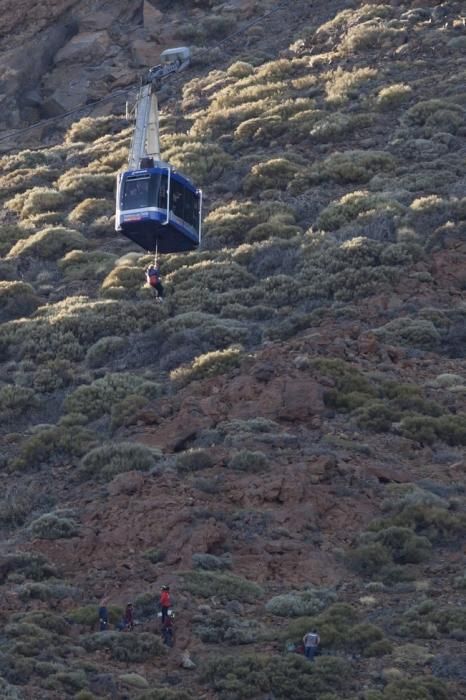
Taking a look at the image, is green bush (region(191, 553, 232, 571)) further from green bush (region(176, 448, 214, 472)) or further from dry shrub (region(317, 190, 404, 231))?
dry shrub (region(317, 190, 404, 231))

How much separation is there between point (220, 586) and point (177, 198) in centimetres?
1217

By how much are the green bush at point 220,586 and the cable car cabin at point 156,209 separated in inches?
432

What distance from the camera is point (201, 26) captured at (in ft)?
234

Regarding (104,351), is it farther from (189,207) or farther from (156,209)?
(156,209)

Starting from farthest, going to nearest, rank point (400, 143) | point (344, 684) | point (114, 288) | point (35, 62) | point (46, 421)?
point (35, 62) → point (400, 143) → point (114, 288) → point (46, 421) → point (344, 684)

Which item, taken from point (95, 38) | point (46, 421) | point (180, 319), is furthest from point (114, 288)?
point (95, 38)

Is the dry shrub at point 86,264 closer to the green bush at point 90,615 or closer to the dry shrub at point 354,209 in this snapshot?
the dry shrub at point 354,209

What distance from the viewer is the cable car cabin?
3825 centimetres

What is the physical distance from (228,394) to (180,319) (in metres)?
7.07

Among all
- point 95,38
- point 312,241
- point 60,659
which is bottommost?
point 60,659

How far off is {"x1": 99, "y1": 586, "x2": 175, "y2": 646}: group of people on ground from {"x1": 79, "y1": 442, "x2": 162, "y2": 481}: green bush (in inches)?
257

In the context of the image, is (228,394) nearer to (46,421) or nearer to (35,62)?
(46,421)

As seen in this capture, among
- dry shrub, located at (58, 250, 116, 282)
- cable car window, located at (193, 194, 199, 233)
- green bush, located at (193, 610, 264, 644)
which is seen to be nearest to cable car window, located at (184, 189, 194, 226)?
cable car window, located at (193, 194, 199, 233)

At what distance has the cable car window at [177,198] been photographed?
38.5 metres
